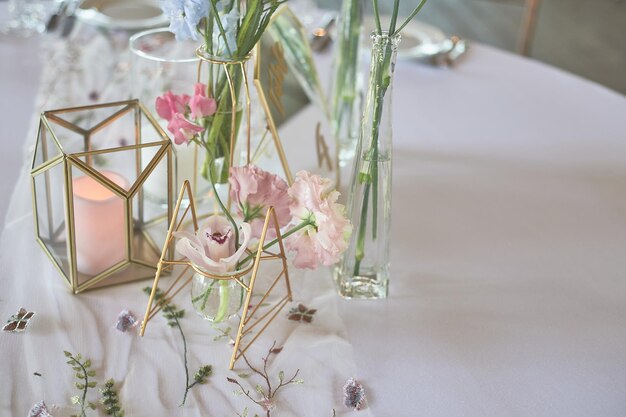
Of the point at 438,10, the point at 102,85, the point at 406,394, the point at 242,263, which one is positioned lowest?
the point at 406,394

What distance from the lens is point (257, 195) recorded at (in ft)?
2.34

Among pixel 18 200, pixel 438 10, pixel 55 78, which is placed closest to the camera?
pixel 18 200

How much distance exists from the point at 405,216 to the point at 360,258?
0.21 metres

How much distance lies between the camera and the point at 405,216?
1010mm

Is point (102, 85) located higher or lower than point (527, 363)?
higher

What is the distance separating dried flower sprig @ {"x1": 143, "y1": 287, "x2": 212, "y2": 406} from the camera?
0.70 meters

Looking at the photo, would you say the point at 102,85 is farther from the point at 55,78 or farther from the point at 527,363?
the point at 527,363

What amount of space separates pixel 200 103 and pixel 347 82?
37 cm

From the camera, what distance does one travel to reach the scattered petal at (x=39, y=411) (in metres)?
0.64

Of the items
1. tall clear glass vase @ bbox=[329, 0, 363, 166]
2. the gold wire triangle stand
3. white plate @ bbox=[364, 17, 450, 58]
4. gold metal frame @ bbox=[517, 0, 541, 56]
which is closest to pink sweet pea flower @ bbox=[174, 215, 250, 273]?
the gold wire triangle stand

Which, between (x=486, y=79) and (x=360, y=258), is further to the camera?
(x=486, y=79)

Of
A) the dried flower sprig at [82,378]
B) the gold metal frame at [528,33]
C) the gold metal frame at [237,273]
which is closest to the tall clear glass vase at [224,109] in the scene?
the gold metal frame at [237,273]

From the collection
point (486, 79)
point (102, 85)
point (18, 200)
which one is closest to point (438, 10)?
point (486, 79)

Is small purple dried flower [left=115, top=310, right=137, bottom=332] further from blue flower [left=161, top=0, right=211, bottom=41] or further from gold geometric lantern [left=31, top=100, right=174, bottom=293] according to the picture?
blue flower [left=161, top=0, right=211, bottom=41]
